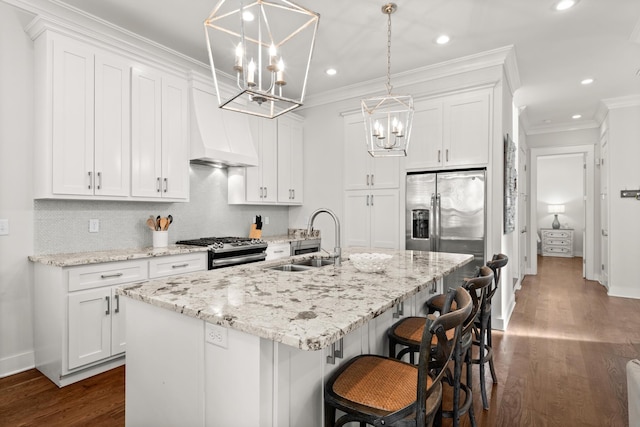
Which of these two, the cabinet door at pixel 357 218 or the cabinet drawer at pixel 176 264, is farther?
the cabinet door at pixel 357 218

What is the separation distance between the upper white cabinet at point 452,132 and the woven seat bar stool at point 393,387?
8.94 ft

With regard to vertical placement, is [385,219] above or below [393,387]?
above

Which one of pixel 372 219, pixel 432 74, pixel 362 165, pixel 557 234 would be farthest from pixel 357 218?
pixel 557 234

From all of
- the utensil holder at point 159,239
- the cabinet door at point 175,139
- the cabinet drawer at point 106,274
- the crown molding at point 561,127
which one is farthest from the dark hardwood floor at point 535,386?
the crown molding at point 561,127

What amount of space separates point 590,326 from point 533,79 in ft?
9.67

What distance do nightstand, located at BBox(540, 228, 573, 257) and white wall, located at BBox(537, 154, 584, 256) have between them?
0.32 m

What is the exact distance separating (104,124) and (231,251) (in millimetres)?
1562

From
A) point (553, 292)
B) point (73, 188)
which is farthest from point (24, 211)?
point (553, 292)

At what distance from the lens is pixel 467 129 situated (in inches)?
148

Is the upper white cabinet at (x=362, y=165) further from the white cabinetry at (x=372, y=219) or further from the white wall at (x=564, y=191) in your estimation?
the white wall at (x=564, y=191)

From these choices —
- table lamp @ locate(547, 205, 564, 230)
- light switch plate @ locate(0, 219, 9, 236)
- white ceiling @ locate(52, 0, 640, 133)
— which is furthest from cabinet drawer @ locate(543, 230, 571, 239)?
light switch plate @ locate(0, 219, 9, 236)

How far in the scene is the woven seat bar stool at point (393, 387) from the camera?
107cm

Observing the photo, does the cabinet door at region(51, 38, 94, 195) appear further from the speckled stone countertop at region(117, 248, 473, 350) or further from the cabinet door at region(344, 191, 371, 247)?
the cabinet door at region(344, 191, 371, 247)

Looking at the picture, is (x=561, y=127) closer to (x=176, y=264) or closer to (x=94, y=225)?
(x=176, y=264)
